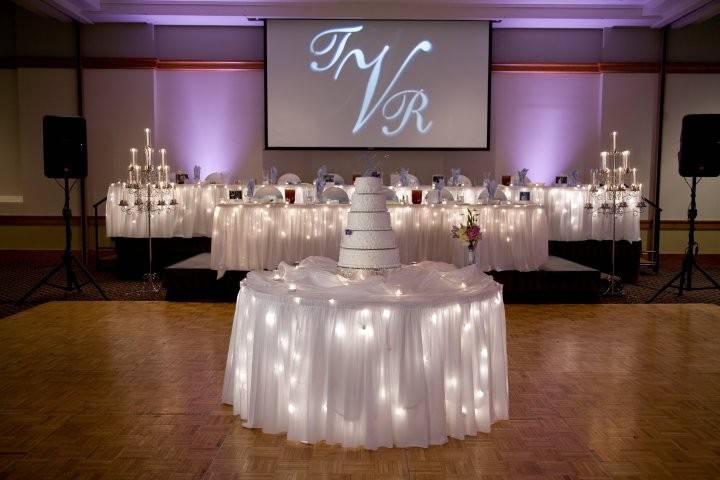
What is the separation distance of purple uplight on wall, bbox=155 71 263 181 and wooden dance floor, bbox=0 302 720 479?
4.89 m

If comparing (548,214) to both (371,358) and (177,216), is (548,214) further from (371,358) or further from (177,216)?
(371,358)

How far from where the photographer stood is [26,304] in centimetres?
682

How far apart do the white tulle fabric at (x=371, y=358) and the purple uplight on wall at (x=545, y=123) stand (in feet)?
25.0

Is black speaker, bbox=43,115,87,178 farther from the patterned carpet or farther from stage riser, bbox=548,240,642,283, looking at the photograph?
stage riser, bbox=548,240,642,283

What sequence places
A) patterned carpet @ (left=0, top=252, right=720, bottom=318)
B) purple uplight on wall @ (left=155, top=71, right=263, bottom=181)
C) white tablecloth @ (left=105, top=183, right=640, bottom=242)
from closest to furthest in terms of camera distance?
patterned carpet @ (left=0, top=252, right=720, bottom=318), white tablecloth @ (left=105, top=183, right=640, bottom=242), purple uplight on wall @ (left=155, top=71, right=263, bottom=181)

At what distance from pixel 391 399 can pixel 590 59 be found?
352 inches

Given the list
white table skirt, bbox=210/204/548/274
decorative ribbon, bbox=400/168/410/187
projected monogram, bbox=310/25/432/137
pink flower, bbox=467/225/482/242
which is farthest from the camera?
projected monogram, bbox=310/25/432/137

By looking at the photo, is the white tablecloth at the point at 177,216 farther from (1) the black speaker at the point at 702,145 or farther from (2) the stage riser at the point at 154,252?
(1) the black speaker at the point at 702,145

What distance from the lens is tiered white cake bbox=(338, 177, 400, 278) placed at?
345cm

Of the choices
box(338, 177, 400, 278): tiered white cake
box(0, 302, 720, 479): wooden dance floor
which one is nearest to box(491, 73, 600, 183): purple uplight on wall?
box(0, 302, 720, 479): wooden dance floor

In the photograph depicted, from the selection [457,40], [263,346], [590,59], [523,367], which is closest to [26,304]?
[263,346]

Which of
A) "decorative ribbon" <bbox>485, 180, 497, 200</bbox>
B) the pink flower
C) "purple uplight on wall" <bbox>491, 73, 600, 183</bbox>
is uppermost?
"purple uplight on wall" <bbox>491, 73, 600, 183</bbox>

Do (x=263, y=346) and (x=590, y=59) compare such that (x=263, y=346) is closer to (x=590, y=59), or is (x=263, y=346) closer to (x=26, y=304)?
(x=26, y=304)

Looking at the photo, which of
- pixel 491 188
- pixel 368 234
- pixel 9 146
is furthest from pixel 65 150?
pixel 368 234
